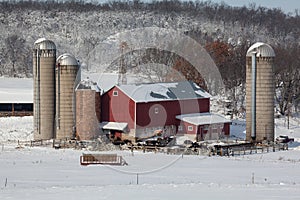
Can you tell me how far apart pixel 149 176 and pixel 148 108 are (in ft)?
38.3

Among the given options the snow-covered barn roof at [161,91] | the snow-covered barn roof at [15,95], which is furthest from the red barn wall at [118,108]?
the snow-covered barn roof at [15,95]

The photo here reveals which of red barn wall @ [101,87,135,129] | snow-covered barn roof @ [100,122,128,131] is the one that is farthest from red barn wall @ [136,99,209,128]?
snow-covered barn roof @ [100,122,128,131]

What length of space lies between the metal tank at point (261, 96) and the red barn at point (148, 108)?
2072mm

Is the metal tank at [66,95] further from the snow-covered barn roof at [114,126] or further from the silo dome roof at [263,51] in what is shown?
the silo dome roof at [263,51]

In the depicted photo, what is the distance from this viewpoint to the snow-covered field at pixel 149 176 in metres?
17.1

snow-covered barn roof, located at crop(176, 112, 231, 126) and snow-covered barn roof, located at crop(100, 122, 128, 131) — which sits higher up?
snow-covered barn roof, located at crop(176, 112, 231, 126)

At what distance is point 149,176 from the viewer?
73.2 feet

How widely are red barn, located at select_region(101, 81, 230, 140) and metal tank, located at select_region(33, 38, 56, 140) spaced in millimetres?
3136

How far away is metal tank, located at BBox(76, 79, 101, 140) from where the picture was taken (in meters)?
33.1

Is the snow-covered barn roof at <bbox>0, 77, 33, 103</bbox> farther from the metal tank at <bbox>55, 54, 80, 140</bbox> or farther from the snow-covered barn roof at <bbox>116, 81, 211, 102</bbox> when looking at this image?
the snow-covered barn roof at <bbox>116, 81, 211, 102</bbox>

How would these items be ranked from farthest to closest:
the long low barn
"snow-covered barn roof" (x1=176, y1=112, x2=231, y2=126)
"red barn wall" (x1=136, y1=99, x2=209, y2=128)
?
the long low barn < "snow-covered barn roof" (x1=176, y1=112, x2=231, y2=126) < "red barn wall" (x1=136, y1=99, x2=209, y2=128)

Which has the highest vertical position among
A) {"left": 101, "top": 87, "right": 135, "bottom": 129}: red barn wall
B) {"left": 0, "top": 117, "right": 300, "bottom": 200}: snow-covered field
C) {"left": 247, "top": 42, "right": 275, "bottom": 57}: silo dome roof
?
{"left": 247, "top": 42, "right": 275, "bottom": 57}: silo dome roof

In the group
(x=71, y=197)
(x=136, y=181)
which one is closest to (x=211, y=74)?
(x=136, y=181)

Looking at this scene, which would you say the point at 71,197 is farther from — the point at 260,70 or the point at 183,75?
the point at 183,75
